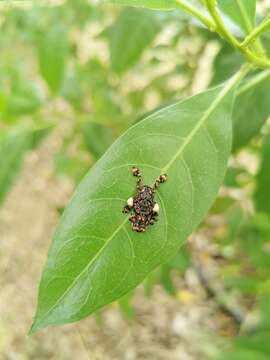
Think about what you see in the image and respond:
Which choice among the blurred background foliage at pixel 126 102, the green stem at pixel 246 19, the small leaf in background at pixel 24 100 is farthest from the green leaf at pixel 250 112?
the small leaf in background at pixel 24 100

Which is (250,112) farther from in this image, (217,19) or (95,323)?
(95,323)

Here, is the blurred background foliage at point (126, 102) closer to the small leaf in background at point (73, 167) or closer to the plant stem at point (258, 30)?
the small leaf in background at point (73, 167)

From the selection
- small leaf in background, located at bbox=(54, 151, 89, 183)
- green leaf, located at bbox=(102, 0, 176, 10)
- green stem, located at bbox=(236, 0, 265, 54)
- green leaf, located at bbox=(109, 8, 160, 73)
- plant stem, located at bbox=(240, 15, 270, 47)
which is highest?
small leaf in background, located at bbox=(54, 151, 89, 183)

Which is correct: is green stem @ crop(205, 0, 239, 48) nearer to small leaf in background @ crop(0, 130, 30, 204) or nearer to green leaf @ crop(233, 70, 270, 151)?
green leaf @ crop(233, 70, 270, 151)

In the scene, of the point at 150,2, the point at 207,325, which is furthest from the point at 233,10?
the point at 207,325

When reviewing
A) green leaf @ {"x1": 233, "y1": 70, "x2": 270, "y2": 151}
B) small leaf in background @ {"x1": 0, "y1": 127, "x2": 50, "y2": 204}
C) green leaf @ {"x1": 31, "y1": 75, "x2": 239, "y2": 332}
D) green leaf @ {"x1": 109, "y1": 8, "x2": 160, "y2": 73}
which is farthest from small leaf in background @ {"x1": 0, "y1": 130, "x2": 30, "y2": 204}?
green leaf @ {"x1": 31, "y1": 75, "x2": 239, "y2": 332}

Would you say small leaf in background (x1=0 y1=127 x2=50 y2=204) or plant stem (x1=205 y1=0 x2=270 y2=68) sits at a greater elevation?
small leaf in background (x1=0 y1=127 x2=50 y2=204)

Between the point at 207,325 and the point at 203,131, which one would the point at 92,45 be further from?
the point at 203,131

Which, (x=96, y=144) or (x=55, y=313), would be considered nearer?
(x=55, y=313)
